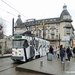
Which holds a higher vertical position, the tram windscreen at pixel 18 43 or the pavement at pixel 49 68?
the tram windscreen at pixel 18 43

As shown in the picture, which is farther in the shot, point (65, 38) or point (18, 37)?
point (18, 37)

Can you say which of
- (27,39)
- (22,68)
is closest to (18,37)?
(27,39)

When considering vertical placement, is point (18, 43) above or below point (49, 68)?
above

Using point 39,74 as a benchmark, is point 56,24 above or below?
above

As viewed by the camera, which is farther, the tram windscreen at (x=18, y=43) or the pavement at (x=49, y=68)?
the tram windscreen at (x=18, y=43)

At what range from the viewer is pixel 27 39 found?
1961 centimetres

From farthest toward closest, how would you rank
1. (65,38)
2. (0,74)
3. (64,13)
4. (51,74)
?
(64,13)
(65,38)
(0,74)
(51,74)

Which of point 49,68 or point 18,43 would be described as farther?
point 18,43

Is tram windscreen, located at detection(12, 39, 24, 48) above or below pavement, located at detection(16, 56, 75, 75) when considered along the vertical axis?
above

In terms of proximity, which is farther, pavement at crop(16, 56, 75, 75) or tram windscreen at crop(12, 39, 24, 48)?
tram windscreen at crop(12, 39, 24, 48)

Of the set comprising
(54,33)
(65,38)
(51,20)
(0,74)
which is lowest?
(0,74)

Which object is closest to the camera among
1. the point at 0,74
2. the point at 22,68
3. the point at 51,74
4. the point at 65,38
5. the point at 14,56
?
the point at 51,74

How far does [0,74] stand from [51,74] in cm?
370

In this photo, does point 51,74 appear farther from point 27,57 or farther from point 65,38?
point 27,57
